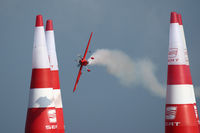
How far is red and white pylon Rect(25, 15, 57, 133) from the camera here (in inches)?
640

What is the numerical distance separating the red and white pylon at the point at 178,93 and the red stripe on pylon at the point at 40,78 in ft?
16.6

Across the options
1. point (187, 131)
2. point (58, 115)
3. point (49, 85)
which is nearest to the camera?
point (187, 131)

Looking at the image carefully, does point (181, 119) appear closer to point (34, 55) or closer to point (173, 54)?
point (173, 54)

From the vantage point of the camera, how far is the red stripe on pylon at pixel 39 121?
16.2 m

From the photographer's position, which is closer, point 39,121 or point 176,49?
point 39,121

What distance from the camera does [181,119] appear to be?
1575cm

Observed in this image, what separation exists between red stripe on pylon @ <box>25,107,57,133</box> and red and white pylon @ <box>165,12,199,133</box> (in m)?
4.78

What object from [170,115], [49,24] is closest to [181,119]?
[170,115]

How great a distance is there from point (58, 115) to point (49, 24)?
4.60 metres

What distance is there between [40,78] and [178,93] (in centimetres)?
574

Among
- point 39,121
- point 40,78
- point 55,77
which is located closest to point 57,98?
point 55,77

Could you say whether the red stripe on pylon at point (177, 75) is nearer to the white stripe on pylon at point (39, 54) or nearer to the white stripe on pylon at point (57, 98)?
the white stripe on pylon at point (39, 54)

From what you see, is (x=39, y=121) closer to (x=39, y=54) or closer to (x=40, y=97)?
(x=40, y=97)

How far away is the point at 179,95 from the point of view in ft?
52.5
